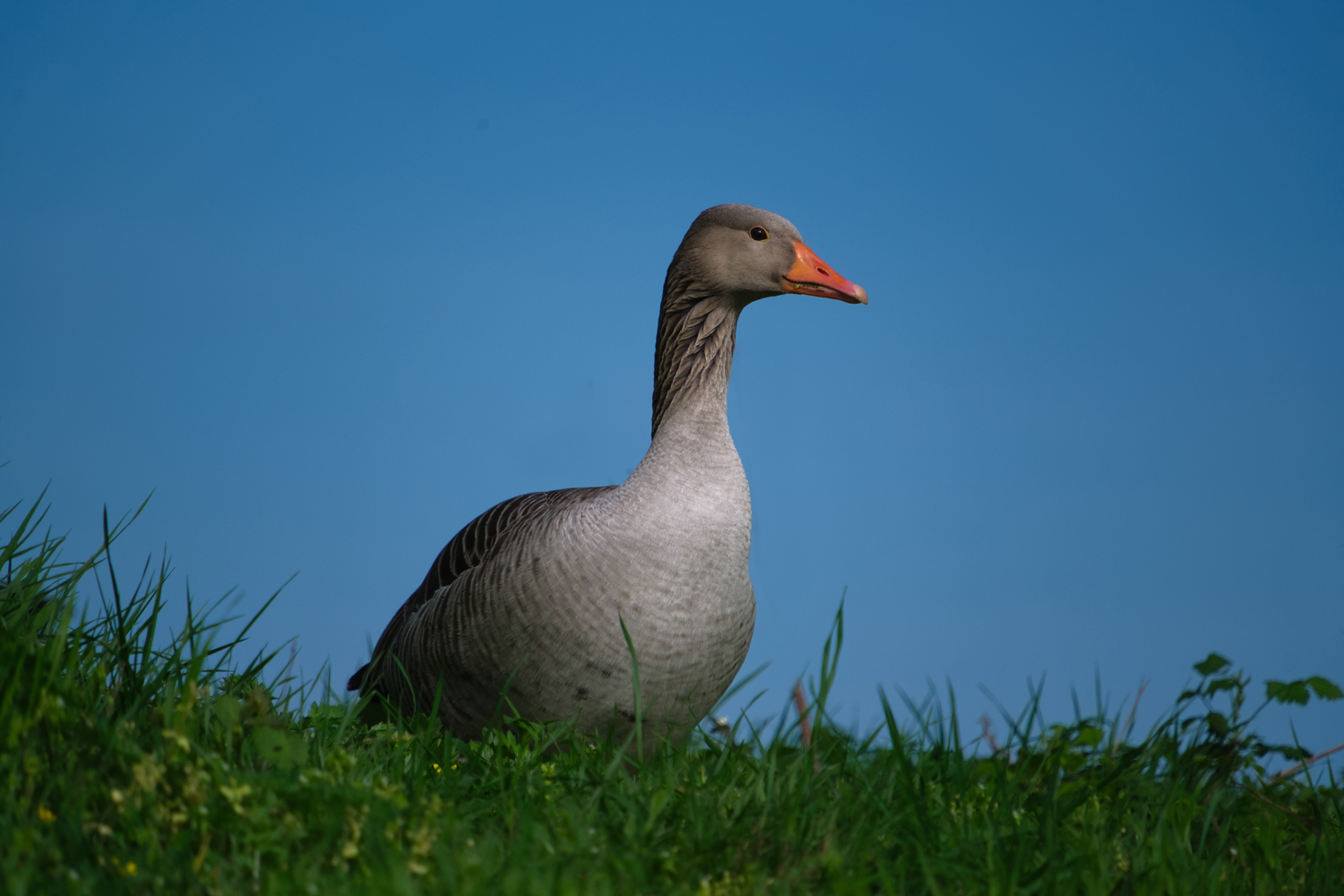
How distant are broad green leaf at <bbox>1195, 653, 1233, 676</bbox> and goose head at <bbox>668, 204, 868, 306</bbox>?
8.45 ft

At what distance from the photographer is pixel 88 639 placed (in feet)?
13.4

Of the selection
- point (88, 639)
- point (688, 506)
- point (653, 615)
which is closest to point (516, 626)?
point (653, 615)

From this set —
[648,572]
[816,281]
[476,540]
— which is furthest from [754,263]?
[476,540]

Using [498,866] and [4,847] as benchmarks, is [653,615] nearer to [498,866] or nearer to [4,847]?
[498,866]

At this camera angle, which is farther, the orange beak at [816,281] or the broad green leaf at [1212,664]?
the orange beak at [816,281]

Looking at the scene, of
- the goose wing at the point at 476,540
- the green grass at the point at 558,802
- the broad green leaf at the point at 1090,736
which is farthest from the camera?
the goose wing at the point at 476,540

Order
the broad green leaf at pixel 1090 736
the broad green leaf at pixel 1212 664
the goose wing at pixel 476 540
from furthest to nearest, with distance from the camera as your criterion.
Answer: the goose wing at pixel 476 540 → the broad green leaf at pixel 1212 664 → the broad green leaf at pixel 1090 736

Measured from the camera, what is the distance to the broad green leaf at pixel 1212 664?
179 inches

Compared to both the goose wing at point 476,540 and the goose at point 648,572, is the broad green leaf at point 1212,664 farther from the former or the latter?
the goose wing at point 476,540

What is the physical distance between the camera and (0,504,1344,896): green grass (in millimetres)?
2568

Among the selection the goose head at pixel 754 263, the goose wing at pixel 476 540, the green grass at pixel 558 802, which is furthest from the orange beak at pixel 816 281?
the green grass at pixel 558 802

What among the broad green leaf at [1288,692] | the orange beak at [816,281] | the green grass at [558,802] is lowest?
the green grass at [558,802]

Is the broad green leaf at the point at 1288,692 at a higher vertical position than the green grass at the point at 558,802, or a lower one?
higher

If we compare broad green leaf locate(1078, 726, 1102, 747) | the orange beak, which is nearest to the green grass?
broad green leaf locate(1078, 726, 1102, 747)
